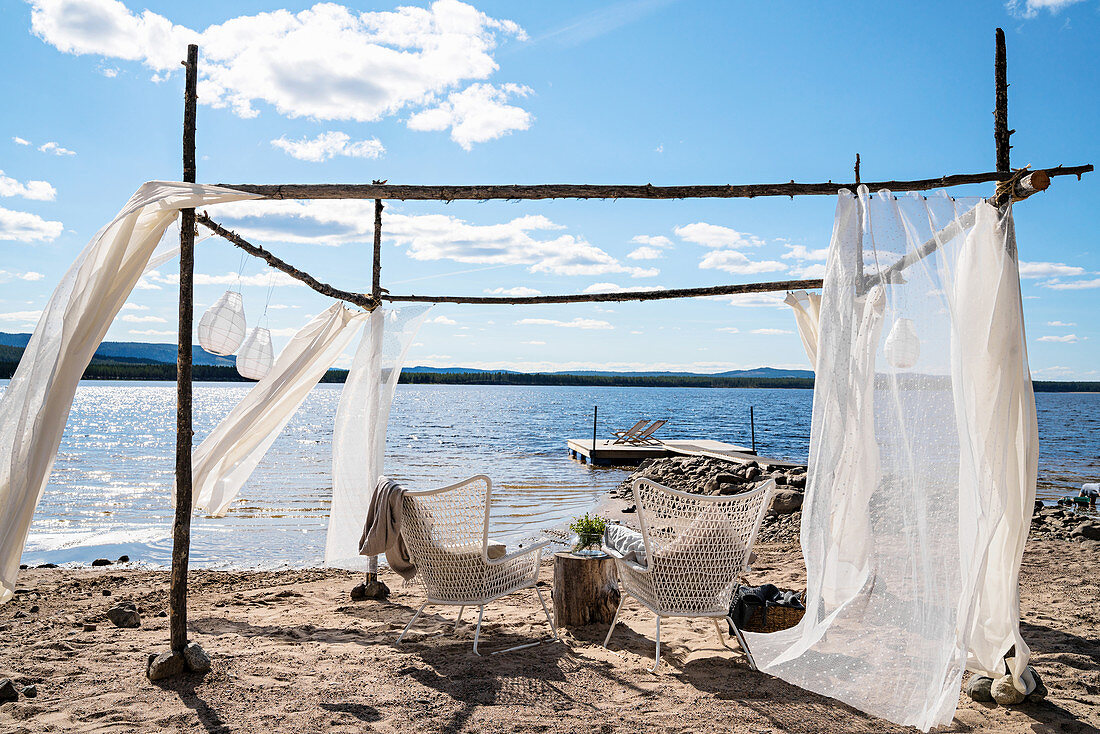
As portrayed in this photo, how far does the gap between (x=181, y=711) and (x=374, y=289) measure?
323cm

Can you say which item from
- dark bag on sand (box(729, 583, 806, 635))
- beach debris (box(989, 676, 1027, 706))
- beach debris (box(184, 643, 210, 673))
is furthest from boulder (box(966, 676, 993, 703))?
beach debris (box(184, 643, 210, 673))

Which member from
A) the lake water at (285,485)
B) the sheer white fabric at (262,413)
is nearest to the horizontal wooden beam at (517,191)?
the sheer white fabric at (262,413)

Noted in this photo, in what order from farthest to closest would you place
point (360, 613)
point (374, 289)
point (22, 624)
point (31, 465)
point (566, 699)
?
1. point (374, 289)
2. point (360, 613)
3. point (22, 624)
4. point (566, 699)
5. point (31, 465)

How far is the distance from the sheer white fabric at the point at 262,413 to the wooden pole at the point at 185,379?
3.22 ft

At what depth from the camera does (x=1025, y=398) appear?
3.04 meters

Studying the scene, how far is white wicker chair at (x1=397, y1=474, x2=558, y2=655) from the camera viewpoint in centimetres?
386

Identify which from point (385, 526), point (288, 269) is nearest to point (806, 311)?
point (385, 526)

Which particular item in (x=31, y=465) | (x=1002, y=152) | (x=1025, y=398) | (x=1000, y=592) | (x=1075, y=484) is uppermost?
(x=1002, y=152)

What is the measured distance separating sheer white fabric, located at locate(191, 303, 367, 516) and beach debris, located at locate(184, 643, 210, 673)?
1299 mm

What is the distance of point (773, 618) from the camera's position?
3912 mm

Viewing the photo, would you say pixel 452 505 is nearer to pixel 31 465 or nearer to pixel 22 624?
pixel 31 465

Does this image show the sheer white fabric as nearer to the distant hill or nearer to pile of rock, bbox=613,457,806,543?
pile of rock, bbox=613,457,806,543

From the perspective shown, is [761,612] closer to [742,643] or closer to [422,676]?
[742,643]

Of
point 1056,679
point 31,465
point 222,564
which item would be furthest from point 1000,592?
point 222,564
